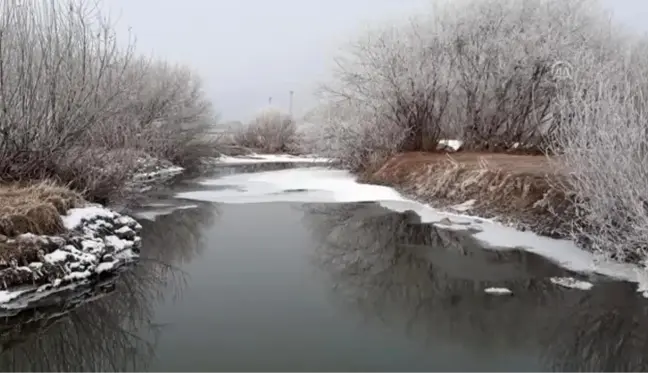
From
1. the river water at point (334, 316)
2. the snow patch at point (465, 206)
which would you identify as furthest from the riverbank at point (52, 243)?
the snow patch at point (465, 206)

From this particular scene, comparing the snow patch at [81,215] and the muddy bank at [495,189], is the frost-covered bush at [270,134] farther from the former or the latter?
the snow patch at [81,215]

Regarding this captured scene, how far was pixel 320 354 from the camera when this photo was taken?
5.59 meters

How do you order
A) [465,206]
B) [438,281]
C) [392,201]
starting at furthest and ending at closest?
1. [392,201]
2. [465,206]
3. [438,281]

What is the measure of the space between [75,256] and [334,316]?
13.0 ft

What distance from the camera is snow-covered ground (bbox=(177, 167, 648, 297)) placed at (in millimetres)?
8812

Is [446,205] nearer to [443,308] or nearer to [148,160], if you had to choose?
[443,308]

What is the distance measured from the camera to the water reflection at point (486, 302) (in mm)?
5953

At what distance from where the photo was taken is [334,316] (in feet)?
22.0

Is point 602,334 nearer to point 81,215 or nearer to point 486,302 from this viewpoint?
point 486,302

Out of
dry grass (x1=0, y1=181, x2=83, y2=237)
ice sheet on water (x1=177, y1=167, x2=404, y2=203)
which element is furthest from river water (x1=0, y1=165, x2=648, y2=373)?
ice sheet on water (x1=177, y1=167, x2=404, y2=203)

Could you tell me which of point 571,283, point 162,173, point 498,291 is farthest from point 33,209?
point 162,173

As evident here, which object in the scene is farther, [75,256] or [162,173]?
[162,173]

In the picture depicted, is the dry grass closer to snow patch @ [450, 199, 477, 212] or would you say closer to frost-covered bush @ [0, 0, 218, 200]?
frost-covered bush @ [0, 0, 218, 200]

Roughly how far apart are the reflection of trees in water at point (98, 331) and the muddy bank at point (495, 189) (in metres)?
7.48
